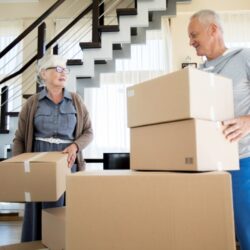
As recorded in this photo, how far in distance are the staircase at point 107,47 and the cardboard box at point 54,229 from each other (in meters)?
1.62

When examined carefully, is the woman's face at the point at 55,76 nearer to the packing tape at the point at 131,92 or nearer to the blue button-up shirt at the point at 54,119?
the blue button-up shirt at the point at 54,119

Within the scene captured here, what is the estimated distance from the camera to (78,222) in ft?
2.93

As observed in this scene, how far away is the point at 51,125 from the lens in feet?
5.57

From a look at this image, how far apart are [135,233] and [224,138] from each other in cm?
45

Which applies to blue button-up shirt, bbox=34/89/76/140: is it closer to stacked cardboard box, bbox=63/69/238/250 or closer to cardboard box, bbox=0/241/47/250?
cardboard box, bbox=0/241/47/250

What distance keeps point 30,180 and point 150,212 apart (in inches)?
23.5

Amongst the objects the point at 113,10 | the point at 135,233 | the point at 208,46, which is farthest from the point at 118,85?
the point at 135,233

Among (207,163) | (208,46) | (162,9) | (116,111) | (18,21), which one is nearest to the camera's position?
(207,163)

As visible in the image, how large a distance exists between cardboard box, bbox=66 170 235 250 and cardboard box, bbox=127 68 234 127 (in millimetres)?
210

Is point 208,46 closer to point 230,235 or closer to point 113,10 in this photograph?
point 230,235

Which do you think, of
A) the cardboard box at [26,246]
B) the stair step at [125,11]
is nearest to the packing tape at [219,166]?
the cardboard box at [26,246]

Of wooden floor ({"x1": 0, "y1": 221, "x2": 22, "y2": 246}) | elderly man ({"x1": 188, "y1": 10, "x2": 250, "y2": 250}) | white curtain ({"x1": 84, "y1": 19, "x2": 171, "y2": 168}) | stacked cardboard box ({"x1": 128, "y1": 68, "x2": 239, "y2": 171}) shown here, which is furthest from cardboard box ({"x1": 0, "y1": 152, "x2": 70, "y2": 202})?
white curtain ({"x1": 84, "y1": 19, "x2": 171, "y2": 168})

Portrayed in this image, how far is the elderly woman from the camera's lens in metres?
1.64

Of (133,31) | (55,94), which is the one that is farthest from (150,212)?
(133,31)
